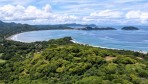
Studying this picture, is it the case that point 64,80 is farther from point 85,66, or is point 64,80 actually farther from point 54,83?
point 85,66

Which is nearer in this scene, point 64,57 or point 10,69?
point 64,57

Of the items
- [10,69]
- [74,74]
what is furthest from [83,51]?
[10,69]

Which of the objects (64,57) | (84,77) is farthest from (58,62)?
(84,77)

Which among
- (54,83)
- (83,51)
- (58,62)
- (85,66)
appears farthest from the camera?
(83,51)

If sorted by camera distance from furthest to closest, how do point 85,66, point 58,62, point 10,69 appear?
point 10,69, point 58,62, point 85,66

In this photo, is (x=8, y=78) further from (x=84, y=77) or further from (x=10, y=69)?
(x=84, y=77)

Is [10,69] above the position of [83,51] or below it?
below

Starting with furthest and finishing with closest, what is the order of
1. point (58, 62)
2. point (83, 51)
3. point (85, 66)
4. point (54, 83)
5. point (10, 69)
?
point (10, 69) → point (83, 51) → point (58, 62) → point (85, 66) → point (54, 83)

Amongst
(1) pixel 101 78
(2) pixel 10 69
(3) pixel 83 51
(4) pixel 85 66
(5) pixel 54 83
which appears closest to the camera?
(1) pixel 101 78

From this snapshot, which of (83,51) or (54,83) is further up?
(83,51)
